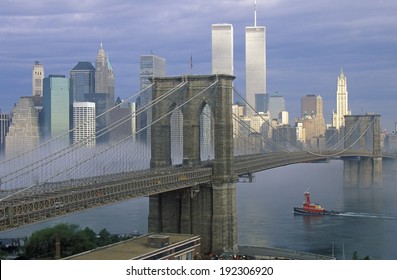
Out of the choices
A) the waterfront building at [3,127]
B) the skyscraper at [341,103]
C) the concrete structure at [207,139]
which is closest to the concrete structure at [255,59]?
the skyscraper at [341,103]

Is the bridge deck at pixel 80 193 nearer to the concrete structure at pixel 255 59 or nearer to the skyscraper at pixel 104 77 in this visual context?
the skyscraper at pixel 104 77

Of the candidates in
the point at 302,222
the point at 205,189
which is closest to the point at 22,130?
the point at 302,222

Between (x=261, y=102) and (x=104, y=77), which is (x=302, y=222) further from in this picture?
(x=261, y=102)

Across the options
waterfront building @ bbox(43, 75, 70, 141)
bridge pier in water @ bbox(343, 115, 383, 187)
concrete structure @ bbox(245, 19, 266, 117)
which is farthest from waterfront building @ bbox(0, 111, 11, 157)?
concrete structure @ bbox(245, 19, 266, 117)

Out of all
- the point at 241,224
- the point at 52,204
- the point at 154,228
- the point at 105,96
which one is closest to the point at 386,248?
the point at 241,224

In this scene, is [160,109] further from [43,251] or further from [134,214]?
[134,214]

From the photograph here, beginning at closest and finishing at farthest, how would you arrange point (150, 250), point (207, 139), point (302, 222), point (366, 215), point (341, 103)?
point (150, 250) → point (302, 222) → point (366, 215) → point (207, 139) → point (341, 103)
